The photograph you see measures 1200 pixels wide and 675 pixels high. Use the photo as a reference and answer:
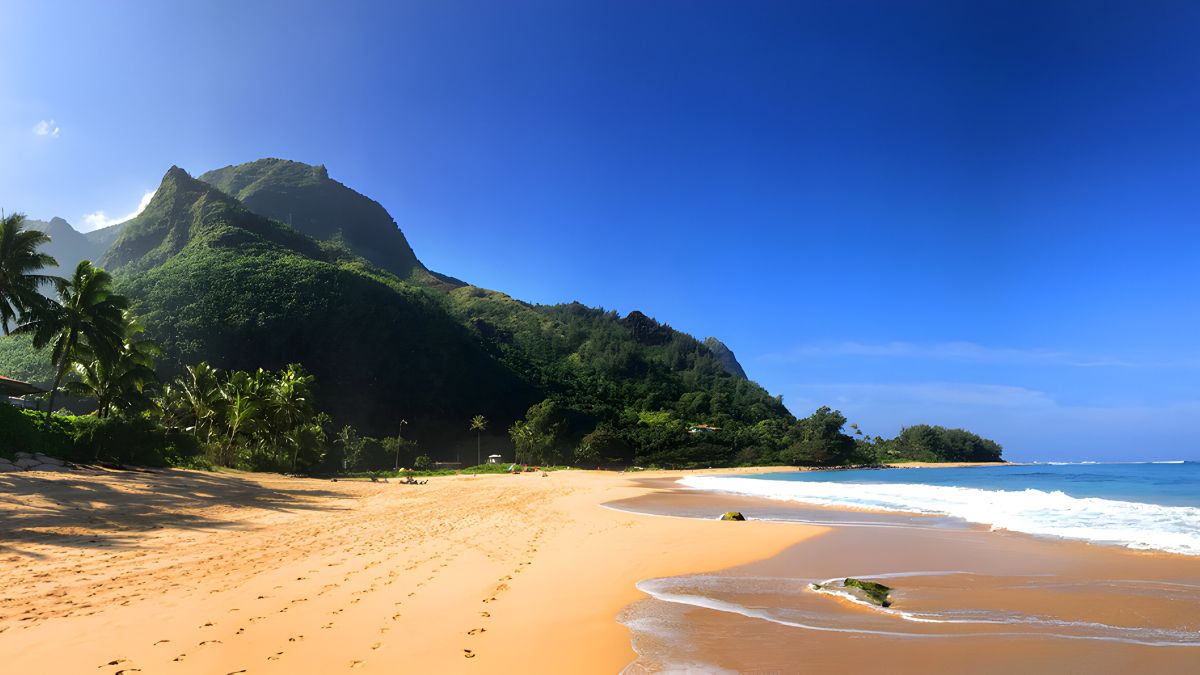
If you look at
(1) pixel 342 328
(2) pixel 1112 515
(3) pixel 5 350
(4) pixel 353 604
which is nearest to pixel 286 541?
(4) pixel 353 604

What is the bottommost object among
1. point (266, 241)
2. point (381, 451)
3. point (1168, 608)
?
point (381, 451)

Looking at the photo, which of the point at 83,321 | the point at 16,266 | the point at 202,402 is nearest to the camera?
the point at 16,266

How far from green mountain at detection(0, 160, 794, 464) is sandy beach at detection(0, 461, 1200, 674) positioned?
71.2 metres

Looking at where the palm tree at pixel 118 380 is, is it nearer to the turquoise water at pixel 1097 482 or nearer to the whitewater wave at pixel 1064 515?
the whitewater wave at pixel 1064 515

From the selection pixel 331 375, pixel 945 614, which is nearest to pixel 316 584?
pixel 945 614

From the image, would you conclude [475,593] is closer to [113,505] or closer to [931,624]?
[931,624]

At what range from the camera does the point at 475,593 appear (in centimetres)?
743

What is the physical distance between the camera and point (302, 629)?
564 centimetres

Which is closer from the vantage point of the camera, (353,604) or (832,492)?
(353,604)

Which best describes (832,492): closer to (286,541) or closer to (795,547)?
(795,547)

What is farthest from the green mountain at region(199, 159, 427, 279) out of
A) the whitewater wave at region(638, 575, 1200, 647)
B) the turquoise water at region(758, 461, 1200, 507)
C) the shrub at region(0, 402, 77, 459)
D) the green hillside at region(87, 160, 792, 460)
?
the whitewater wave at region(638, 575, 1200, 647)

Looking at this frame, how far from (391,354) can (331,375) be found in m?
12.3

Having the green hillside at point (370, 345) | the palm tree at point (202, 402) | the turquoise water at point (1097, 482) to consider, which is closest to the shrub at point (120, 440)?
the palm tree at point (202, 402)

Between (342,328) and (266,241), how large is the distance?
37.8m
